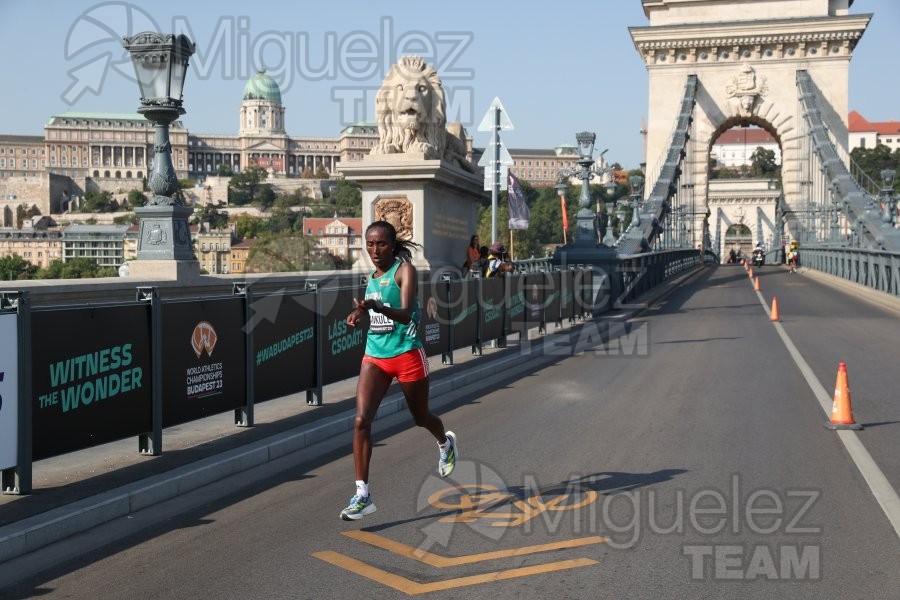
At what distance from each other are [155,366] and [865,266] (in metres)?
34.7

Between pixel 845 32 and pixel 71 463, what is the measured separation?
70190 millimetres

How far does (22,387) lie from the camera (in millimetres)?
6969

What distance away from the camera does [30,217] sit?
17438 cm

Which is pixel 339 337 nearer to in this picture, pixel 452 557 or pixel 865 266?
pixel 452 557

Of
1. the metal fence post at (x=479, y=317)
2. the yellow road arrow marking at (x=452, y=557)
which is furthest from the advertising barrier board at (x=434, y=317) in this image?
the yellow road arrow marking at (x=452, y=557)

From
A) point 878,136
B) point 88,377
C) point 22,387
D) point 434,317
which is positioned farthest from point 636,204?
point 878,136

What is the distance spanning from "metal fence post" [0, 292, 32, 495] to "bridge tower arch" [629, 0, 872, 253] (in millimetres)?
67366

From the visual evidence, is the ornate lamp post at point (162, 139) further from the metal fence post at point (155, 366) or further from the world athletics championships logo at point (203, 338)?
the metal fence post at point (155, 366)

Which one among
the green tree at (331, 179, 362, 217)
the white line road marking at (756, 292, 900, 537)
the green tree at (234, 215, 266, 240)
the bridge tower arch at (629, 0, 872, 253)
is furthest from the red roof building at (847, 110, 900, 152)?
the white line road marking at (756, 292, 900, 537)

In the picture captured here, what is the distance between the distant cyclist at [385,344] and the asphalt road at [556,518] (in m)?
0.51

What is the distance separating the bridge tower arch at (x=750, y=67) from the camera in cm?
7000

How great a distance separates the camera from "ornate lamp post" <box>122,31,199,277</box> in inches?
567

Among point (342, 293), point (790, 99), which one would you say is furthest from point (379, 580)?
point (790, 99)

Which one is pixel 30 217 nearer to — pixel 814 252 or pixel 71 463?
pixel 814 252
